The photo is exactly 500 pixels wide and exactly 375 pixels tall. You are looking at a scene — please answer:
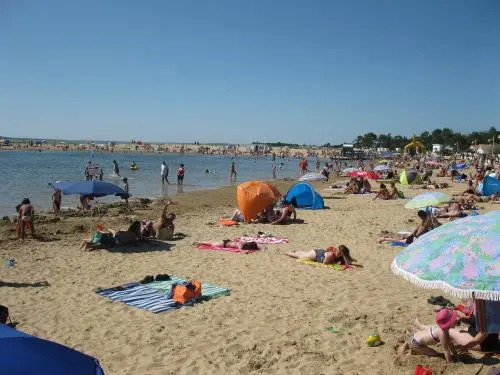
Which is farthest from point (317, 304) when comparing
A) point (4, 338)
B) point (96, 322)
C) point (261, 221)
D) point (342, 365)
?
point (261, 221)

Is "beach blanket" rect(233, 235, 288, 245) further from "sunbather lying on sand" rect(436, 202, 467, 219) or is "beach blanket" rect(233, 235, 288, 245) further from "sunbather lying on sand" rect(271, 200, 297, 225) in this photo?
"sunbather lying on sand" rect(436, 202, 467, 219)

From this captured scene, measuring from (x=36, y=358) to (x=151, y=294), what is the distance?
477 cm

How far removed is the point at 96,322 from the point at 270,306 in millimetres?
2433

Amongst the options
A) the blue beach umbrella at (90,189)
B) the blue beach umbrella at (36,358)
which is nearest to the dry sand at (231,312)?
→ the blue beach umbrella at (90,189)

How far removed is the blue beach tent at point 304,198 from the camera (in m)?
16.6

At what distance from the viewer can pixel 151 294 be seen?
22.8ft

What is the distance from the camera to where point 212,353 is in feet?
16.8

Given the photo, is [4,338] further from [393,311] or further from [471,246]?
[393,311]

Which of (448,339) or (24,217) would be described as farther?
(24,217)

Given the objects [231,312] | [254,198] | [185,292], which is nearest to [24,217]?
[254,198]

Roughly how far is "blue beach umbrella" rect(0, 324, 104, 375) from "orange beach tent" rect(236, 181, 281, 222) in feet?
35.8

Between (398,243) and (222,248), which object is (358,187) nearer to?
(398,243)

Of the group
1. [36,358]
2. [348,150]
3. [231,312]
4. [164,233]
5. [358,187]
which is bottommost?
[231,312]

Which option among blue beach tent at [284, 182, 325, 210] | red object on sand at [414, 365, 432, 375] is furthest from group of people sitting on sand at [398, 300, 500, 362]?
blue beach tent at [284, 182, 325, 210]
